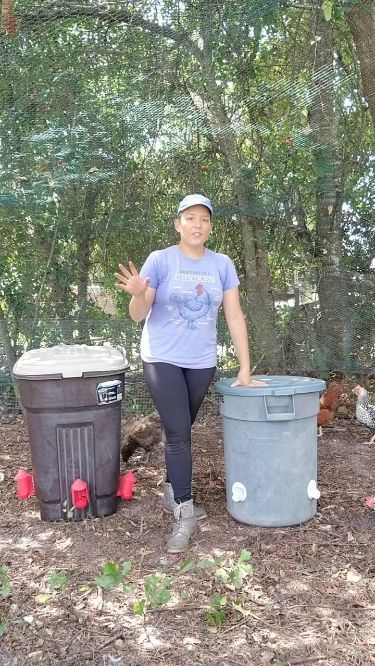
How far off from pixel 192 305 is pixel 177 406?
1.60 feet

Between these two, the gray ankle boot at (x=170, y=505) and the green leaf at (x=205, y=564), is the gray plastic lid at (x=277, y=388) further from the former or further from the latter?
the green leaf at (x=205, y=564)

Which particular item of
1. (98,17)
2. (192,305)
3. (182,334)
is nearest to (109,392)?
(182,334)

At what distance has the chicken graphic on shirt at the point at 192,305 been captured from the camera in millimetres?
2762

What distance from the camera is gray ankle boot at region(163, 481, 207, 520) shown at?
303cm

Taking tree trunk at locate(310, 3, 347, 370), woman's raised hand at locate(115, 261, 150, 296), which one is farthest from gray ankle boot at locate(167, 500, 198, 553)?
tree trunk at locate(310, 3, 347, 370)

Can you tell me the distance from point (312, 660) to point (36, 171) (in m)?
3.50

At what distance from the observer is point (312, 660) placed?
73.6 inches

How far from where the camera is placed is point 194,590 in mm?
2297

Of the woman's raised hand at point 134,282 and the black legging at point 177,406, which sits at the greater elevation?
the woman's raised hand at point 134,282

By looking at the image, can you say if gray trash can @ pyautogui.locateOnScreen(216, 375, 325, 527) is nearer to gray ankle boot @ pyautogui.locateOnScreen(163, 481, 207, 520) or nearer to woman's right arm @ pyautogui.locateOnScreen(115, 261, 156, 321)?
gray ankle boot @ pyautogui.locateOnScreen(163, 481, 207, 520)

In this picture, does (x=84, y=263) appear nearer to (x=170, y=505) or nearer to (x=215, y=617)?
(x=170, y=505)

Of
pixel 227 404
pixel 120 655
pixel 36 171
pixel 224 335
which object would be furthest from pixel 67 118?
pixel 120 655

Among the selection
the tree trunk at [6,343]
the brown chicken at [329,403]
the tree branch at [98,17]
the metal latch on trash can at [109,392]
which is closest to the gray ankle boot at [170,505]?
the metal latch on trash can at [109,392]

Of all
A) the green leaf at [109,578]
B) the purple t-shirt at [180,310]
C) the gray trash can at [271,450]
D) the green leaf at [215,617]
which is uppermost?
the purple t-shirt at [180,310]
